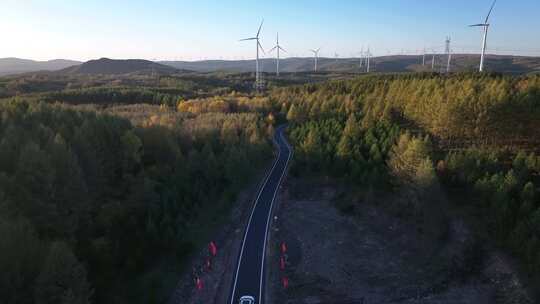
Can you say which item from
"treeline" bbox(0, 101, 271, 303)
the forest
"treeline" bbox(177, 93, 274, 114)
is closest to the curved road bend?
"treeline" bbox(0, 101, 271, 303)

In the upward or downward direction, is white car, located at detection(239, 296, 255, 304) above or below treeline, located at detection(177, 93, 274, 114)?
below

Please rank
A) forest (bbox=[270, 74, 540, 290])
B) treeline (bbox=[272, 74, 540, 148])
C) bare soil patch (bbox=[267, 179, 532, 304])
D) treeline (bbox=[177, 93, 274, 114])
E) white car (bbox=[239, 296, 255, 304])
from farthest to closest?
treeline (bbox=[177, 93, 274, 114]) → treeline (bbox=[272, 74, 540, 148]) → forest (bbox=[270, 74, 540, 290]) → bare soil patch (bbox=[267, 179, 532, 304]) → white car (bbox=[239, 296, 255, 304])

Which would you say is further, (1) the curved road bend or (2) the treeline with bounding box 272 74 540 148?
(2) the treeline with bounding box 272 74 540 148

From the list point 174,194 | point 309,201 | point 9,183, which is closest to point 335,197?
point 309,201

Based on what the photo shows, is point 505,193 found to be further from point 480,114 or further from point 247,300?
point 247,300

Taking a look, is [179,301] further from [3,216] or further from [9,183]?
[9,183]

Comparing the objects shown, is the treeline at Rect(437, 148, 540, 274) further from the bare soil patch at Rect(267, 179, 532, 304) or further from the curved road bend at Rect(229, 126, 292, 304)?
the curved road bend at Rect(229, 126, 292, 304)

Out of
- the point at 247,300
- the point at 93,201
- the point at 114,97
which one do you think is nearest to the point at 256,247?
the point at 247,300

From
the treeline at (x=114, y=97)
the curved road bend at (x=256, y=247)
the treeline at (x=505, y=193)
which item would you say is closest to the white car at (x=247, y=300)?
the curved road bend at (x=256, y=247)

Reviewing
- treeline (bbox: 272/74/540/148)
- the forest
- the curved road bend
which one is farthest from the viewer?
treeline (bbox: 272/74/540/148)
